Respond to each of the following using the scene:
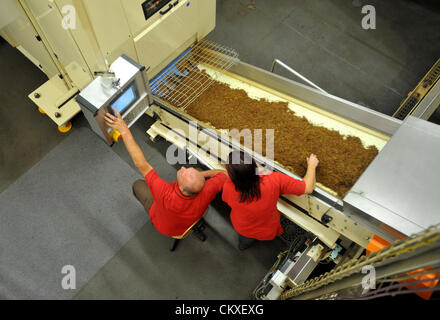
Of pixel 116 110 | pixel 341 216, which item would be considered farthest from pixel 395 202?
pixel 116 110

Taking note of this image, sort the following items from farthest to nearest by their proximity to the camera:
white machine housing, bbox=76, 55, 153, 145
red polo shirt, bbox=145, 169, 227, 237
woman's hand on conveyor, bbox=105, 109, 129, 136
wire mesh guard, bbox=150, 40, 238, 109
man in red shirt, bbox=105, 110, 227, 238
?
wire mesh guard, bbox=150, 40, 238, 109
red polo shirt, bbox=145, 169, 227, 237
man in red shirt, bbox=105, 110, 227, 238
woman's hand on conveyor, bbox=105, 109, 129, 136
white machine housing, bbox=76, 55, 153, 145

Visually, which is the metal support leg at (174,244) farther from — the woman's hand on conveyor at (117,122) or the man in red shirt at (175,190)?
the woman's hand on conveyor at (117,122)

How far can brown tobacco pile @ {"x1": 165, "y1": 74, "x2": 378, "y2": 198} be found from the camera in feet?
6.93

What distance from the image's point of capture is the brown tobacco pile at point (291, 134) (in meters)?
2.11

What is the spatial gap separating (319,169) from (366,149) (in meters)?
0.35

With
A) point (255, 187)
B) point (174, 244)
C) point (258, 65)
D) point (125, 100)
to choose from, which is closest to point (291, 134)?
point (255, 187)

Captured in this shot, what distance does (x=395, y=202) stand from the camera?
1565mm

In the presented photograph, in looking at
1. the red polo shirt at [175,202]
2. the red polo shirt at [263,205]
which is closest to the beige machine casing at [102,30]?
the red polo shirt at [175,202]

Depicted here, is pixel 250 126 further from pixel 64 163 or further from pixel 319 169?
pixel 64 163

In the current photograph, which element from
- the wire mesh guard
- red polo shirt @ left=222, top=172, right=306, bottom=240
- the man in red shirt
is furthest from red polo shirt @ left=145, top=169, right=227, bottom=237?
the wire mesh guard

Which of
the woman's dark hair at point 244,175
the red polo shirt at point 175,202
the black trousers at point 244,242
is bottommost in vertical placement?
the red polo shirt at point 175,202

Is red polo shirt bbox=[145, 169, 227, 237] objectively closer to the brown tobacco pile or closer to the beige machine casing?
the brown tobacco pile

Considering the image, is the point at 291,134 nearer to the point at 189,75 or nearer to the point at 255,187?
the point at 255,187

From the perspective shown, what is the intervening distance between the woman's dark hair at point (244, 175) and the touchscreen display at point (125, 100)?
677mm
